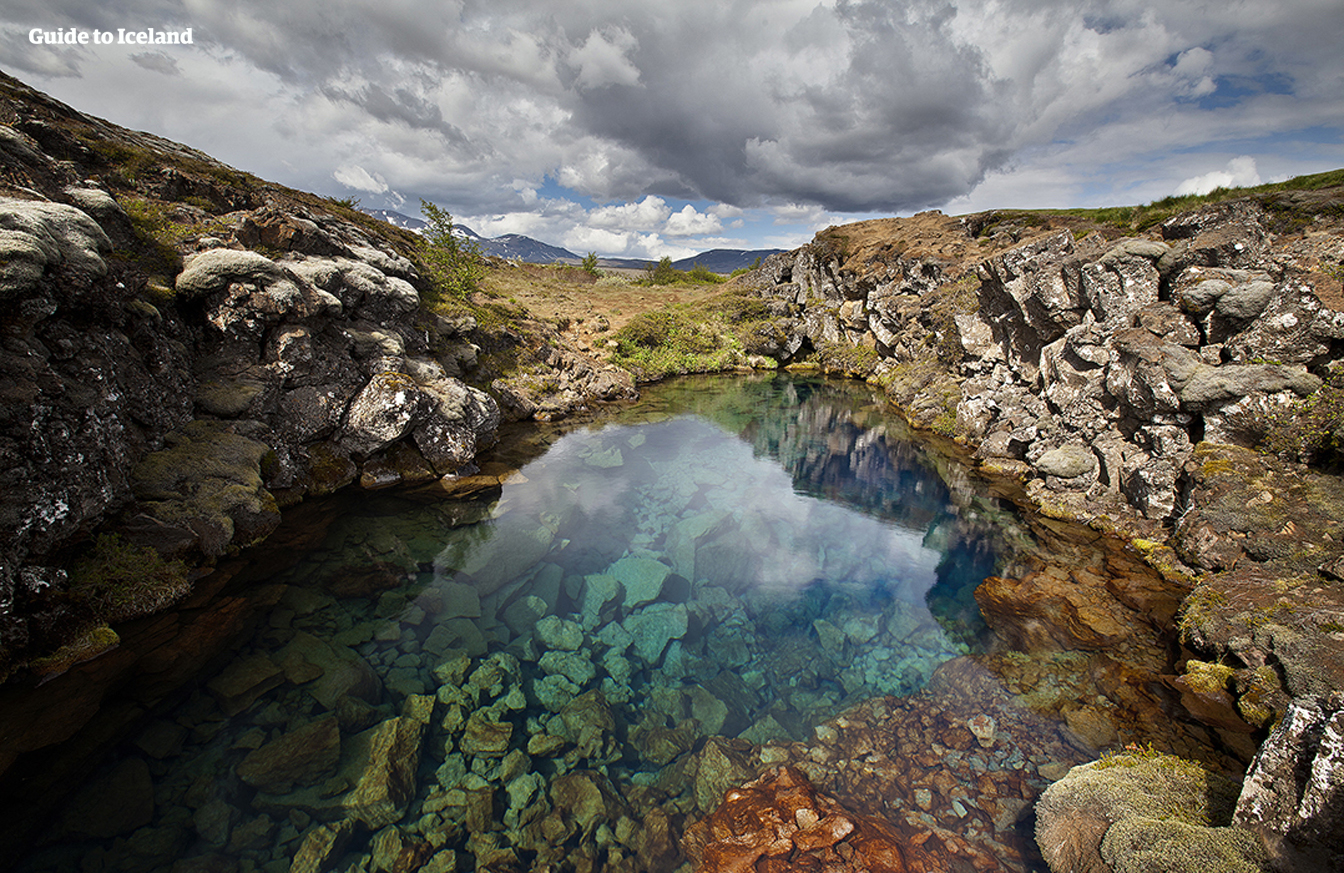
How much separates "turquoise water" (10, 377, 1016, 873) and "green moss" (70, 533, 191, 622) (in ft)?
7.54

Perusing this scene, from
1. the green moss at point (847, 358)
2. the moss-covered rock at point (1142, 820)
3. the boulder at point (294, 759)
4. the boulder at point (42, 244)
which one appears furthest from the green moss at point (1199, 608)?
the green moss at point (847, 358)

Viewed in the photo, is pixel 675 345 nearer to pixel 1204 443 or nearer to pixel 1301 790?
pixel 1204 443

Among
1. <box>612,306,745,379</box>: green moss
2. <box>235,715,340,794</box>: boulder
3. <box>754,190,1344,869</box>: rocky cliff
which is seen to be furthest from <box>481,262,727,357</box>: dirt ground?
<box>235,715,340,794</box>: boulder

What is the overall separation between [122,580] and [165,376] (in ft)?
20.7

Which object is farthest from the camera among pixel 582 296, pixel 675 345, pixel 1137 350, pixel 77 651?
pixel 582 296

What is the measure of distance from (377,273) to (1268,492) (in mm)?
34958

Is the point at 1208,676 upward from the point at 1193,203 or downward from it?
downward

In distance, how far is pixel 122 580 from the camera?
11.0 meters

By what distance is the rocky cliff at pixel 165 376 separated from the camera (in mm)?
9867

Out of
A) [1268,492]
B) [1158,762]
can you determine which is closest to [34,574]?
[1158,762]

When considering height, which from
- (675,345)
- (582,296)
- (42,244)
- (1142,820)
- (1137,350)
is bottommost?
(1142,820)

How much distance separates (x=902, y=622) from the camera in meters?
14.1

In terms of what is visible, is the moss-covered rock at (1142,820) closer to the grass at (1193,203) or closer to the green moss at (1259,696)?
the green moss at (1259,696)

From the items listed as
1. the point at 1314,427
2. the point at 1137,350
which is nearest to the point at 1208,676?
the point at 1314,427
